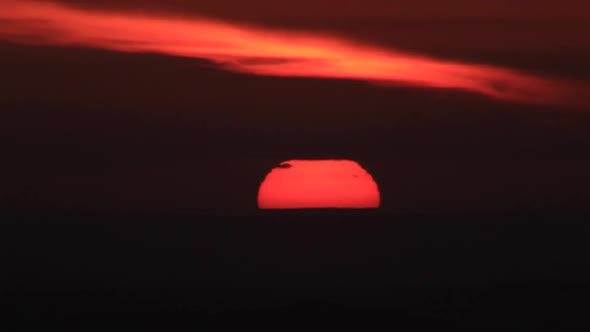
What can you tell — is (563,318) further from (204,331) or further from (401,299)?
(204,331)

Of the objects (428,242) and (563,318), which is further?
(428,242)

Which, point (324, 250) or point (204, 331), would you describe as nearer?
point (204, 331)

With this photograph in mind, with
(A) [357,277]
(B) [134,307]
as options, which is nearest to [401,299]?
(A) [357,277]

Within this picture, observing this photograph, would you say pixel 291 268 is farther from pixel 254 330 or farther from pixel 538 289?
pixel 538 289

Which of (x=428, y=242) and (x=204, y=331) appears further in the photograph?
(x=428, y=242)

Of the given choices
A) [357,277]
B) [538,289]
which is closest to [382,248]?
[357,277]

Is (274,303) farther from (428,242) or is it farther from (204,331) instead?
(428,242)

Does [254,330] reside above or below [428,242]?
below
